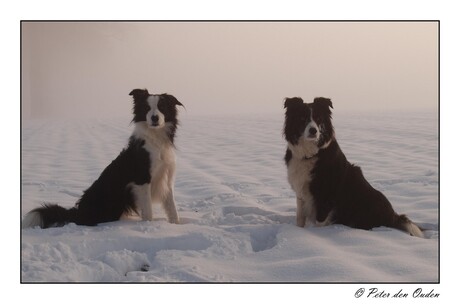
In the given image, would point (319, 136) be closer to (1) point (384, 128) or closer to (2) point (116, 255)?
(2) point (116, 255)

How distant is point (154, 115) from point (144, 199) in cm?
109

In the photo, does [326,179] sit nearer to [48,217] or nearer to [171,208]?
[171,208]

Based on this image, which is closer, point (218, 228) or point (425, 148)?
point (218, 228)

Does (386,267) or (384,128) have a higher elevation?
(384,128)

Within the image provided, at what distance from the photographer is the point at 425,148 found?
516 inches

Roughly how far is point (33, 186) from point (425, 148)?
10213 millimetres

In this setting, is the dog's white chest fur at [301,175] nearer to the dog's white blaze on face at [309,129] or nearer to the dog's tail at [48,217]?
the dog's white blaze on face at [309,129]

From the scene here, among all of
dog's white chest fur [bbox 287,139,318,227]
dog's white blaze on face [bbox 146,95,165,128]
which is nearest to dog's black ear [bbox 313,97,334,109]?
dog's white chest fur [bbox 287,139,318,227]

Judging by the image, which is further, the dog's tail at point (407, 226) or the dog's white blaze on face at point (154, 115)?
the dog's white blaze on face at point (154, 115)

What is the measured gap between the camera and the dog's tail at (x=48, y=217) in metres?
5.63

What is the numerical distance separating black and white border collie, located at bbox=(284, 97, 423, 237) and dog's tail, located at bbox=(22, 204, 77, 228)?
9.46 ft

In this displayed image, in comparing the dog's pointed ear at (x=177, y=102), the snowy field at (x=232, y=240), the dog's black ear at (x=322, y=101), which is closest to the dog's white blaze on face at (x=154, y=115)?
the dog's pointed ear at (x=177, y=102)

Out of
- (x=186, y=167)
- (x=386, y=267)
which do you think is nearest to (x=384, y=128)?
(x=186, y=167)

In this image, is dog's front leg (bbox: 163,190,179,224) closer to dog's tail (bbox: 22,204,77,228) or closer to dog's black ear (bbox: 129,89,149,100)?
dog's tail (bbox: 22,204,77,228)
